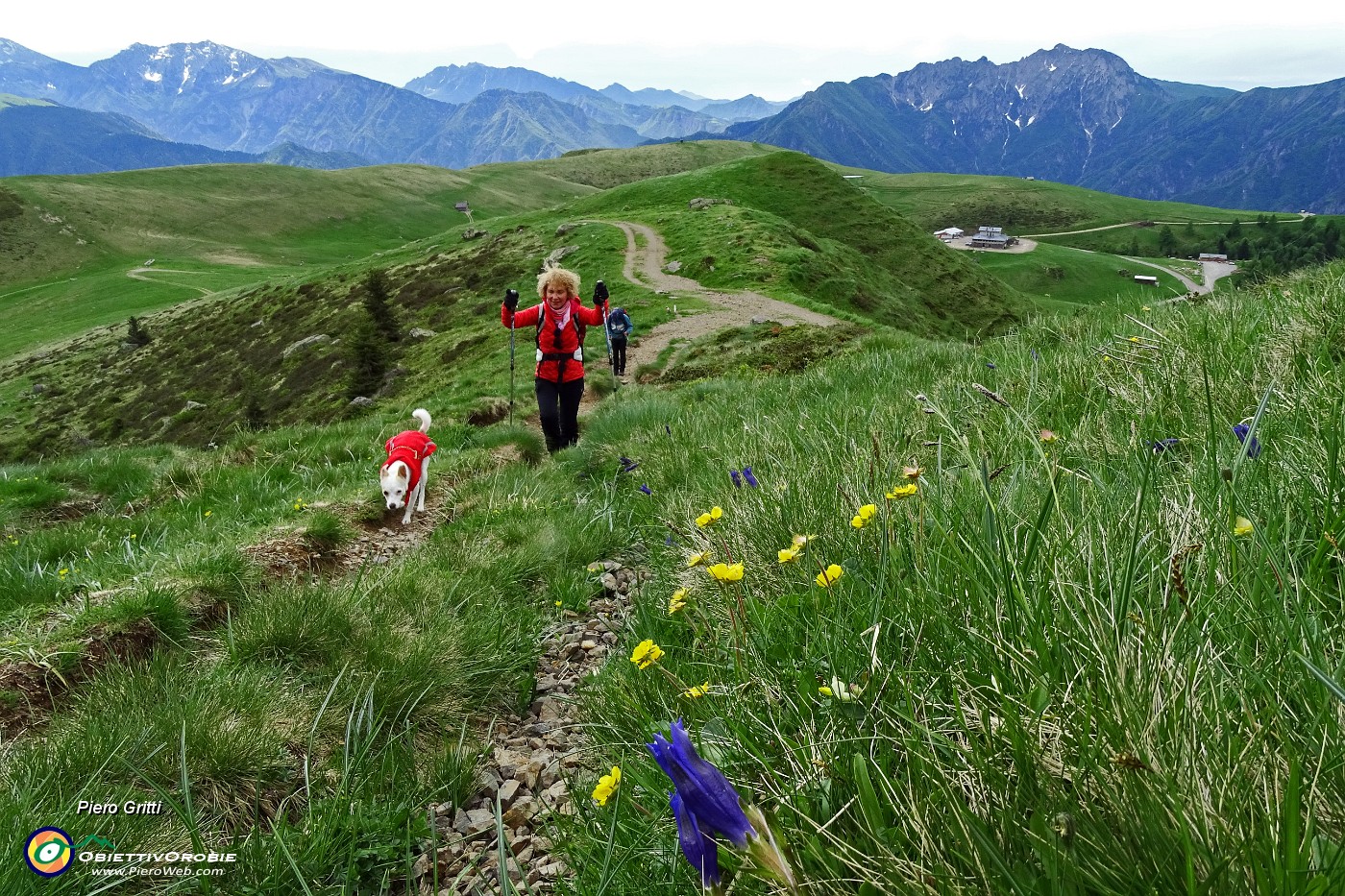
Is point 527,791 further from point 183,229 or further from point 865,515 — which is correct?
point 183,229

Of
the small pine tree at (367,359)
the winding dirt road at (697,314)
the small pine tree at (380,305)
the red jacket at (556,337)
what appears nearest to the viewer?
the red jacket at (556,337)

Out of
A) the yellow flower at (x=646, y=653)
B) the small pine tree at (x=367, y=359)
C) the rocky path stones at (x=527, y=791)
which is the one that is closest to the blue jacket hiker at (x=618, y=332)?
the rocky path stones at (x=527, y=791)

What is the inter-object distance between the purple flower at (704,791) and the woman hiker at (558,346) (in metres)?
9.61

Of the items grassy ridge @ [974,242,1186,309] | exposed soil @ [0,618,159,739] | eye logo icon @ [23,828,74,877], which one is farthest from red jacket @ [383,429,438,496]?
grassy ridge @ [974,242,1186,309]

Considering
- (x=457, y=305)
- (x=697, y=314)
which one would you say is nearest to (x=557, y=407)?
(x=697, y=314)

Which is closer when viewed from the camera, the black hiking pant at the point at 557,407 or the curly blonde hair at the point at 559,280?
the curly blonde hair at the point at 559,280

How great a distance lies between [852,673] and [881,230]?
76.3 m

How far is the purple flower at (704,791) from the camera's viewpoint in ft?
3.36

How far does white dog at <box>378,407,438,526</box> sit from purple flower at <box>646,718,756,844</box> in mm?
6846

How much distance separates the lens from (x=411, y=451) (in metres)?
7.59

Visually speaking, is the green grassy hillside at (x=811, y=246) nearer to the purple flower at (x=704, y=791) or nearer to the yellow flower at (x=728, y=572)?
the yellow flower at (x=728, y=572)

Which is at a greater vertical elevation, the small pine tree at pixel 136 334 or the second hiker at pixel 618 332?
the second hiker at pixel 618 332

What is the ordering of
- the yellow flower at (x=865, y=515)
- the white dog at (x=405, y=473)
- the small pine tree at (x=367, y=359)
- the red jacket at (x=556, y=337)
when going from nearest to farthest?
1. the yellow flower at (x=865, y=515)
2. the white dog at (x=405, y=473)
3. the red jacket at (x=556, y=337)
4. the small pine tree at (x=367, y=359)

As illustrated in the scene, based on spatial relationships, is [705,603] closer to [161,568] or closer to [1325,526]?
[1325,526]
